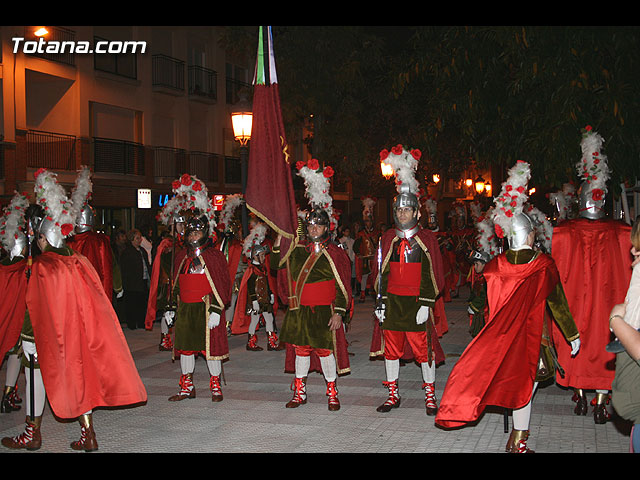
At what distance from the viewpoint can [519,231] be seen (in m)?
5.76

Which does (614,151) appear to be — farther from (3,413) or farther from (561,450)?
(3,413)

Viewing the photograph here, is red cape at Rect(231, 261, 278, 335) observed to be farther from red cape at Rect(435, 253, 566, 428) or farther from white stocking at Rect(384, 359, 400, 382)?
red cape at Rect(435, 253, 566, 428)

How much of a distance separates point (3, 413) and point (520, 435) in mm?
5255

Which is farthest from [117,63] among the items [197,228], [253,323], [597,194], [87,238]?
[597,194]

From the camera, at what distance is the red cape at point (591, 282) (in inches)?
281

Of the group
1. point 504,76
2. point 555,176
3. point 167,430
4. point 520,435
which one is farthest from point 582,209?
point 167,430

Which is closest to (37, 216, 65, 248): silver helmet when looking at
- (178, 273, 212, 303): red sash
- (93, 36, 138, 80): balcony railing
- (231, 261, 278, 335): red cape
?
(178, 273, 212, 303): red sash

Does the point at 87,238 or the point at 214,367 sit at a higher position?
the point at 87,238

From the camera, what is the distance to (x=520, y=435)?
5.59 m

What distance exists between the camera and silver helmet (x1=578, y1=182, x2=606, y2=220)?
723 centimetres

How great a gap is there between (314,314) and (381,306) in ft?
2.36

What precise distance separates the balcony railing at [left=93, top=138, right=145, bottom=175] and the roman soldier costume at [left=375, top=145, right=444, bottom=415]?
18029 mm

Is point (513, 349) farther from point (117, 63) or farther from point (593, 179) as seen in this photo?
point (117, 63)

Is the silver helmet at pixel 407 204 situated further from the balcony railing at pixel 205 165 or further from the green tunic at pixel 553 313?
the balcony railing at pixel 205 165
